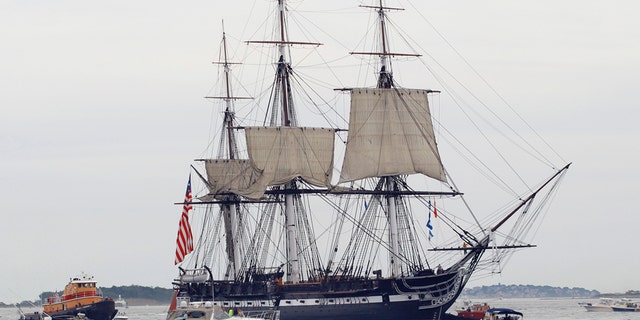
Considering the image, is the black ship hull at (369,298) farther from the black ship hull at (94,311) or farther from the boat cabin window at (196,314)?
the boat cabin window at (196,314)

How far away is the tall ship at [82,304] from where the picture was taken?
122 meters

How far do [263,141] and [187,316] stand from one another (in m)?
54.2

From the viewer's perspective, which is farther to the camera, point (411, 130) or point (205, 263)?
point (205, 263)

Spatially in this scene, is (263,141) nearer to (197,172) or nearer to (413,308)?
(197,172)

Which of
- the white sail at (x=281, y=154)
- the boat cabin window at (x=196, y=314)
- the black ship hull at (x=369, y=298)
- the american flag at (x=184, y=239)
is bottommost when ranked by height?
the boat cabin window at (x=196, y=314)

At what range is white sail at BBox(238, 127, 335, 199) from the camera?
4572 inches

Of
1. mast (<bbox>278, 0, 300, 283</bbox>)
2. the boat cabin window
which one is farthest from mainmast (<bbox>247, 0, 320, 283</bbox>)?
the boat cabin window

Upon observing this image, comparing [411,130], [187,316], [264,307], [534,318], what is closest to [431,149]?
[411,130]

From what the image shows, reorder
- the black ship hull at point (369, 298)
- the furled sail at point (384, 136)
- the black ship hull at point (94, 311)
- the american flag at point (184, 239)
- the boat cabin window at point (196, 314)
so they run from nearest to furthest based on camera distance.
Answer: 1. the boat cabin window at point (196, 314)
2. the black ship hull at point (369, 298)
3. the furled sail at point (384, 136)
4. the american flag at point (184, 239)
5. the black ship hull at point (94, 311)

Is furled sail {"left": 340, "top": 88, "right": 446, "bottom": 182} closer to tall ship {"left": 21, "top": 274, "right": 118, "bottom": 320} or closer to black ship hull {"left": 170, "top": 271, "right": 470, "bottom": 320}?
black ship hull {"left": 170, "top": 271, "right": 470, "bottom": 320}

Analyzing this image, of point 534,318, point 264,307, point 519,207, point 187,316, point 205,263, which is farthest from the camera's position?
point 534,318

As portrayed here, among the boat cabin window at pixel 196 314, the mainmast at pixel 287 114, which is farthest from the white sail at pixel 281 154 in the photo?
the boat cabin window at pixel 196 314

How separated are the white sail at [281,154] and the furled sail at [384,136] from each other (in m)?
3.85

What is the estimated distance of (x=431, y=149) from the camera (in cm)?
11556
